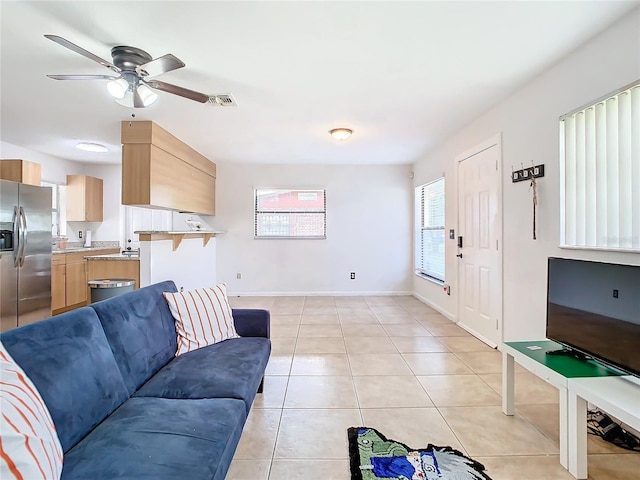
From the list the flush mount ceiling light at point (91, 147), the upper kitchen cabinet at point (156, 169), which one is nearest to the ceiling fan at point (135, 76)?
the upper kitchen cabinet at point (156, 169)

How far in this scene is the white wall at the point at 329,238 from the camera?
19.6 ft

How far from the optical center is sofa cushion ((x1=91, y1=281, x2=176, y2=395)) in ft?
5.15

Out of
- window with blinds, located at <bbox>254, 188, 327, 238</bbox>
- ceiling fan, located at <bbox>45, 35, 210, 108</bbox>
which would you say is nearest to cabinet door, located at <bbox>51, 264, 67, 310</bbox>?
window with blinds, located at <bbox>254, 188, 327, 238</bbox>

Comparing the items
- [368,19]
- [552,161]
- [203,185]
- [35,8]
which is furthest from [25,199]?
[552,161]

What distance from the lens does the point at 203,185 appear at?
5.29 metres

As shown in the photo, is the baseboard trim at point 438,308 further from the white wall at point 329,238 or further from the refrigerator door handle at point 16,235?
the refrigerator door handle at point 16,235

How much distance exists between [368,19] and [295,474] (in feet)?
8.32

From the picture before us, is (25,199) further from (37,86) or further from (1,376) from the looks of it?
(1,376)

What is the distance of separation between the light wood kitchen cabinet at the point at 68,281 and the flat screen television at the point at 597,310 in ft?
18.5

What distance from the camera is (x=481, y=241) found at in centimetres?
352

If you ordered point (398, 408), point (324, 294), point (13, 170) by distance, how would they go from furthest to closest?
point (324, 294)
point (13, 170)
point (398, 408)

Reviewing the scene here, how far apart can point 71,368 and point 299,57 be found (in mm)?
2251

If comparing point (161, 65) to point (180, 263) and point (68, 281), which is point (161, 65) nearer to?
point (180, 263)

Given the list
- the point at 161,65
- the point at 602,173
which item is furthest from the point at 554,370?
the point at 161,65
